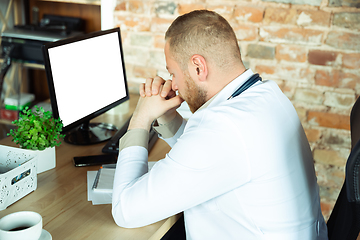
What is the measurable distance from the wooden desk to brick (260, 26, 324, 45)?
1.01 metres

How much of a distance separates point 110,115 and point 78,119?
0.40 meters

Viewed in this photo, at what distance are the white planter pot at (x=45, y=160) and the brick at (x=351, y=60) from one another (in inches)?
50.1

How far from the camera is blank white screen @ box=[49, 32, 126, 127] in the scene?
4.01 ft

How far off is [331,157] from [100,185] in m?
1.18

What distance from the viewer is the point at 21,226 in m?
0.78

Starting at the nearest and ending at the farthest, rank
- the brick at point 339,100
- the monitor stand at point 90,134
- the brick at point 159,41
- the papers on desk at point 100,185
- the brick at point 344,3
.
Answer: the papers on desk at point 100,185 < the monitor stand at point 90,134 < the brick at point 344,3 < the brick at point 339,100 < the brick at point 159,41

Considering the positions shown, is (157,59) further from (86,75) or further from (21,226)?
(21,226)

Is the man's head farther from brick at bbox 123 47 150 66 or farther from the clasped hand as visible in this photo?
brick at bbox 123 47 150 66

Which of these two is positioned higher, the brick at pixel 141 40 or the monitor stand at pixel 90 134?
the brick at pixel 141 40

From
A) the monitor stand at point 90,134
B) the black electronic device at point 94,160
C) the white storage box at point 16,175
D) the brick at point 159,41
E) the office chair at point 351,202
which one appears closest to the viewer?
the office chair at point 351,202

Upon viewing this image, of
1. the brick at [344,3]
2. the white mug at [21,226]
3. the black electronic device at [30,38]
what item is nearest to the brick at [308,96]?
the brick at [344,3]

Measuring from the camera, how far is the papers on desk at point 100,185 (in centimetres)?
102

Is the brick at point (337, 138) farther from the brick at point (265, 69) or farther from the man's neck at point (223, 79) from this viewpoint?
the man's neck at point (223, 79)

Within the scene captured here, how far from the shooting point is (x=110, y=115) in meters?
1.72
